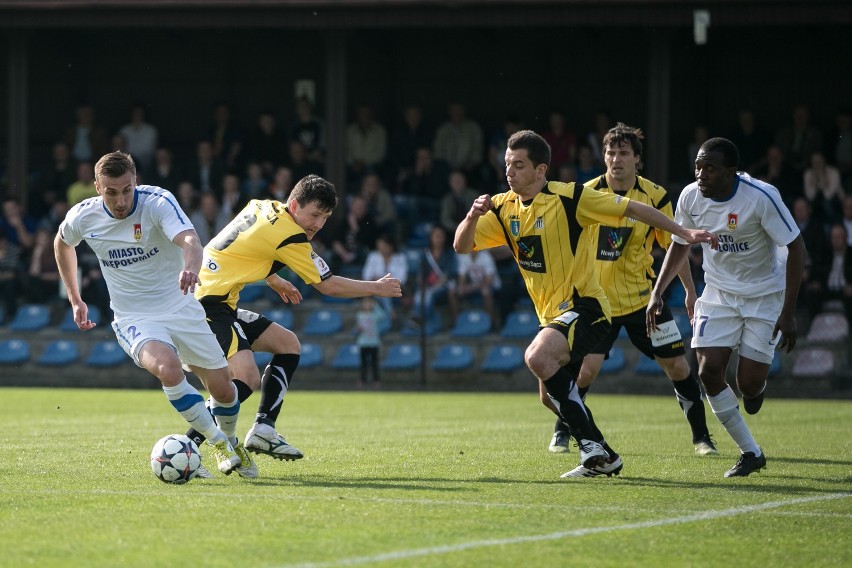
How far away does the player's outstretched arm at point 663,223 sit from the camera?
830 centimetres

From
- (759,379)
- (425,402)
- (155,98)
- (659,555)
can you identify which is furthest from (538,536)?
(155,98)

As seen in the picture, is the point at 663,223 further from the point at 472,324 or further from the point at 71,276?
the point at 472,324

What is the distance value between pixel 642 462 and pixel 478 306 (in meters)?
11.4

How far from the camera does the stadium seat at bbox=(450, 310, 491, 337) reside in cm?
2058

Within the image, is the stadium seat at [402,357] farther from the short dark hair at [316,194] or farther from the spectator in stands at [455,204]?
the short dark hair at [316,194]

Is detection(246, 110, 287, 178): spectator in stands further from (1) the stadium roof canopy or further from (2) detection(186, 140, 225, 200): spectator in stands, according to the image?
(1) the stadium roof canopy

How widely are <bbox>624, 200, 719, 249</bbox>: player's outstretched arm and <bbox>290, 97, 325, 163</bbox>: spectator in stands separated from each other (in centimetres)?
1568

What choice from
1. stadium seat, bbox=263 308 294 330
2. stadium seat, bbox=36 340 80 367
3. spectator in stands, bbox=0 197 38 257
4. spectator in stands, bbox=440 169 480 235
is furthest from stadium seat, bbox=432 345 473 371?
spectator in stands, bbox=0 197 38 257

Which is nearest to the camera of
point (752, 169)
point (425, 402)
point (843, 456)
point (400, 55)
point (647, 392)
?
point (843, 456)

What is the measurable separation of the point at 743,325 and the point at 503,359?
11420 mm

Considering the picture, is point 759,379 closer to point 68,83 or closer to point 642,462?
point 642,462

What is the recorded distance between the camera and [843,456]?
10141mm

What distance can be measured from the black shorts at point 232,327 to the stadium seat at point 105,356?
12.9 metres

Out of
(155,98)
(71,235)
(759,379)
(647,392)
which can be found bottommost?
(647,392)
